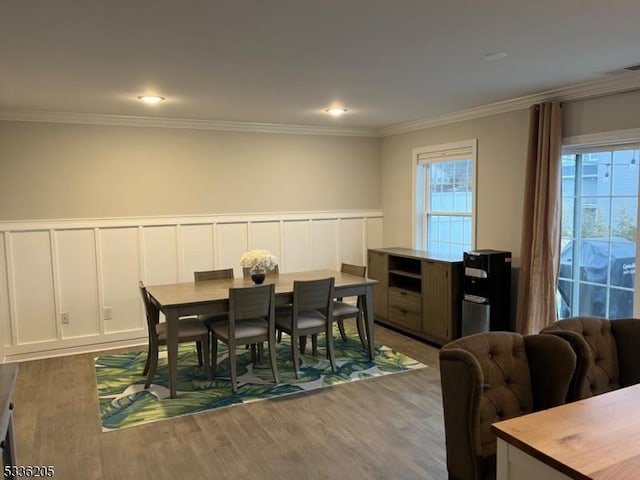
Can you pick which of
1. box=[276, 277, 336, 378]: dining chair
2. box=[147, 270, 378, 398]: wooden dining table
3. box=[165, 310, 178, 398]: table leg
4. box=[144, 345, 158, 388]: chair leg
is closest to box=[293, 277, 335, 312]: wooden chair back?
box=[276, 277, 336, 378]: dining chair

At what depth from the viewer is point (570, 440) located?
5.09 ft

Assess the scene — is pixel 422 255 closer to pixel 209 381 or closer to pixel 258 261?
pixel 258 261

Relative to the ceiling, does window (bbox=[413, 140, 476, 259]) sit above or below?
below

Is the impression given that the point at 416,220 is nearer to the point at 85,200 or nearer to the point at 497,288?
the point at 497,288

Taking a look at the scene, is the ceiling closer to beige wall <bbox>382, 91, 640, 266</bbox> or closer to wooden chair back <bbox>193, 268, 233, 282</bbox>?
beige wall <bbox>382, 91, 640, 266</bbox>

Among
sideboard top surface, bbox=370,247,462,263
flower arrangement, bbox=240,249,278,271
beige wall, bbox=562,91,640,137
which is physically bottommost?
sideboard top surface, bbox=370,247,462,263

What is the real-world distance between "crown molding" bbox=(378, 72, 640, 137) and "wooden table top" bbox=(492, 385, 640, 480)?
9.38ft

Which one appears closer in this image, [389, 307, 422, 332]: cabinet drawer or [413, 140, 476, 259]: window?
[389, 307, 422, 332]: cabinet drawer

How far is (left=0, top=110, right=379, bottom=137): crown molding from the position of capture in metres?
4.92

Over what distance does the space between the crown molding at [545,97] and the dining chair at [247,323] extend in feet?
9.35

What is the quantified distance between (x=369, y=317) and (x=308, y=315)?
1.98ft

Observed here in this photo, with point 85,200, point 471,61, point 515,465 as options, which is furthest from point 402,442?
point 85,200

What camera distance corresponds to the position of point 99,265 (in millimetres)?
5289

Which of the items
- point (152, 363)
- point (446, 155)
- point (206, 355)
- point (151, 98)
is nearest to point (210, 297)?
point (206, 355)
